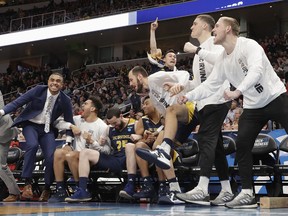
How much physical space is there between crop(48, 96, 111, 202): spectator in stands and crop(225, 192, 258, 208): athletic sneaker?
2.10 m

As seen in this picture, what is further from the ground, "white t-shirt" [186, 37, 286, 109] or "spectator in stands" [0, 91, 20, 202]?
"white t-shirt" [186, 37, 286, 109]

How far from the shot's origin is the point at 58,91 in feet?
18.7

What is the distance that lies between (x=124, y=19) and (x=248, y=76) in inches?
634

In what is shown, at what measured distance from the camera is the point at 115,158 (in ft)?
17.0

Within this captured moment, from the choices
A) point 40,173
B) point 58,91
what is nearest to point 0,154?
point 40,173

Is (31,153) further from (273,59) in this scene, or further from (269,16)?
(269,16)

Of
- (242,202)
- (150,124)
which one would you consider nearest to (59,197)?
(150,124)

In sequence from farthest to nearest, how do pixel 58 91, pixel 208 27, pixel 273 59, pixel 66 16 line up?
pixel 66 16 < pixel 273 59 < pixel 58 91 < pixel 208 27

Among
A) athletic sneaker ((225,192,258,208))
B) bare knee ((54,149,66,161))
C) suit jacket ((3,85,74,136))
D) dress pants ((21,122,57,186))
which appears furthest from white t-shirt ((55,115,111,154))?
athletic sneaker ((225,192,258,208))

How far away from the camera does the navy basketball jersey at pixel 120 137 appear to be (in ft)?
17.5

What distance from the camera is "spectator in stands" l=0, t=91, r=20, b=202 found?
18.7 ft

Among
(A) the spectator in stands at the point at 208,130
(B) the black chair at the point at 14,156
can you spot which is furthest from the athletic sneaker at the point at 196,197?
(B) the black chair at the point at 14,156

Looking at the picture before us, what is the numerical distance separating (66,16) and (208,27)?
668 inches

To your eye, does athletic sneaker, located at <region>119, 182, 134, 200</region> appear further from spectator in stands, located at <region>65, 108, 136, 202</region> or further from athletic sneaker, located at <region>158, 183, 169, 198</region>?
athletic sneaker, located at <region>158, 183, 169, 198</region>
